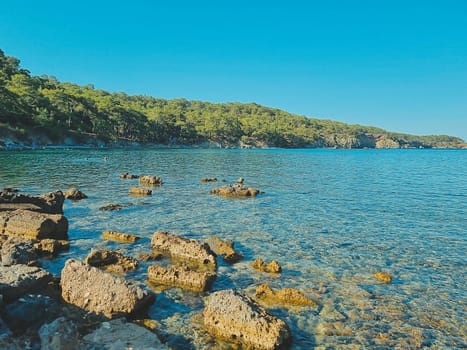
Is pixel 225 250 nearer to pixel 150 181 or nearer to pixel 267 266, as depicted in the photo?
pixel 267 266

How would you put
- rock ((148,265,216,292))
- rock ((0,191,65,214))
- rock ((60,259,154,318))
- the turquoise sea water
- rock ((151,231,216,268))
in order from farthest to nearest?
rock ((0,191,65,214)) < rock ((151,231,216,268)) < rock ((148,265,216,292)) < the turquoise sea water < rock ((60,259,154,318))

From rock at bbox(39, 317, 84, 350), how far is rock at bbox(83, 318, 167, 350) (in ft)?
1.14

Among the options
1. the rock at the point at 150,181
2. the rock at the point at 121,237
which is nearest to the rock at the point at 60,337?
the rock at the point at 121,237

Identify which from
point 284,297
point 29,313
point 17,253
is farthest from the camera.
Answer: point 17,253

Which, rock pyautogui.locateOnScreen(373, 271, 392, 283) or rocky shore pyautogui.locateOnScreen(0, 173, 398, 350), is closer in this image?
rocky shore pyautogui.locateOnScreen(0, 173, 398, 350)

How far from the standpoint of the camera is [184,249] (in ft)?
40.9

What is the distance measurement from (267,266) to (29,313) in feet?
22.6

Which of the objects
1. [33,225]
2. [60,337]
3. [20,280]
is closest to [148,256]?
[20,280]

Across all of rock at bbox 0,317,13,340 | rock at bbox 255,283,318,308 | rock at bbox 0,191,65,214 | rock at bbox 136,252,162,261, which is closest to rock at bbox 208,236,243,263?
rock at bbox 136,252,162,261

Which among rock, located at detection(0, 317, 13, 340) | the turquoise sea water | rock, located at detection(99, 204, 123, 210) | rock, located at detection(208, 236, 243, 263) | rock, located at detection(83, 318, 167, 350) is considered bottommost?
the turquoise sea water

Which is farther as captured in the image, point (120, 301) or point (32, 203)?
point (32, 203)

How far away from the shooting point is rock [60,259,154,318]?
7.99m

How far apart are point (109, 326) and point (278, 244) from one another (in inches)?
349

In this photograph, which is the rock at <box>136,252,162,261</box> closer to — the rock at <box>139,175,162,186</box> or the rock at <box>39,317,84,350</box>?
the rock at <box>39,317,84,350</box>
